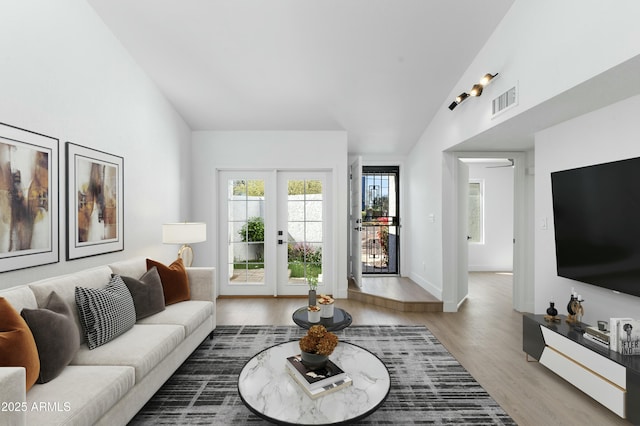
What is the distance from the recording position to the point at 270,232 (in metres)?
4.98

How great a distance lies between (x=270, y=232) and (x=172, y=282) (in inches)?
81.1

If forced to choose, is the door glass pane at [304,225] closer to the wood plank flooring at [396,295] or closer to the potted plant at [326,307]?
the wood plank flooring at [396,295]

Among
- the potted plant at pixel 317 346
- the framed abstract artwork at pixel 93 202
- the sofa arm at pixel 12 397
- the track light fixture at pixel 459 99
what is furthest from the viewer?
the track light fixture at pixel 459 99

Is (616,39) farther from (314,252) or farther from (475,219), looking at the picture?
(475,219)

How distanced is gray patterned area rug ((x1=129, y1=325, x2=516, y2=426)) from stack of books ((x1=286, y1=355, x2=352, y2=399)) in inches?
15.8

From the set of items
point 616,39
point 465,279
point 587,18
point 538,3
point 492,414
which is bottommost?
point 492,414

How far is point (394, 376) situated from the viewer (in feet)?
8.48

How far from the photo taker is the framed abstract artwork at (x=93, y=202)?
2627mm

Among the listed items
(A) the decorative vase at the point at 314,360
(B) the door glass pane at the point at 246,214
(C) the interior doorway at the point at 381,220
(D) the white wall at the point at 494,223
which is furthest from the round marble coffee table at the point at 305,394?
(D) the white wall at the point at 494,223

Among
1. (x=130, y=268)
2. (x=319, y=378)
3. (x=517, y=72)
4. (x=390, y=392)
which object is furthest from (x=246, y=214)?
(x=517, y=72)

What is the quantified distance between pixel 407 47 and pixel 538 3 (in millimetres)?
1125

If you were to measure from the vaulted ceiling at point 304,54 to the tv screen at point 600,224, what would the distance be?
1615 millimetres

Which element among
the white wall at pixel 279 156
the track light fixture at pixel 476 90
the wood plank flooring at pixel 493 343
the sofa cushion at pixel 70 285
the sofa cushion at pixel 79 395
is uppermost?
the track light fixture at pixel 476 90

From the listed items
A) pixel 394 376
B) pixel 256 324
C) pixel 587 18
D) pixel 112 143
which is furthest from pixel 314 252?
pixel 587 18
